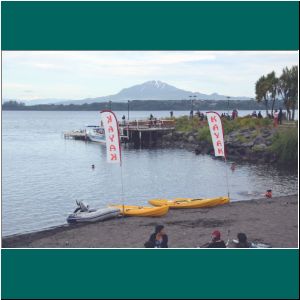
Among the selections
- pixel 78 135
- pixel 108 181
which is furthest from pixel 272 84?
pixel 78 135

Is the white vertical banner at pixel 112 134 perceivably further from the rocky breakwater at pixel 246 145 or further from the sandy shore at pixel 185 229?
the rocky breakwater at pixel 246 145

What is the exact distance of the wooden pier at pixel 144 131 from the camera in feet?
135

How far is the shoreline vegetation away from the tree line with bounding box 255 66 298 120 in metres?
1.58

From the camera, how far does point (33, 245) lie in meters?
15.2

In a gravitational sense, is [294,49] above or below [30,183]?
above

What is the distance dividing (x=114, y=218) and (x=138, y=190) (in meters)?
9.15

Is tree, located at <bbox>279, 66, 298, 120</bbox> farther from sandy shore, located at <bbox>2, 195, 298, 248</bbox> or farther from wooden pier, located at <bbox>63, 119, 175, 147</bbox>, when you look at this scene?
sandy shore, located at <bbox>2, 195, 298, 248</bbox>

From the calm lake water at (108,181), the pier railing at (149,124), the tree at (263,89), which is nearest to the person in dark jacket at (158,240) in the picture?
the calm lake water at (108,181)

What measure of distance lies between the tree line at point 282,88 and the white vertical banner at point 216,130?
18351mm

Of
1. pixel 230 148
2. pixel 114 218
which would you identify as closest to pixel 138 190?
pixel 114 218

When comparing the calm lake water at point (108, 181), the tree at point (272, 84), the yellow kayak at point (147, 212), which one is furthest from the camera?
the tree at point (272, 84)

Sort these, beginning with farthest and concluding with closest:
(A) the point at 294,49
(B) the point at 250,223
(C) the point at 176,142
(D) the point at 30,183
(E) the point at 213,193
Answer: (C) the point at 176,142, (D) the point at 30,183, (E) the point at 213,193, (B) the point at 250,223, (A) the point at 294,49

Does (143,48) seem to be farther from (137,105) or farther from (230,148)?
(230,148)

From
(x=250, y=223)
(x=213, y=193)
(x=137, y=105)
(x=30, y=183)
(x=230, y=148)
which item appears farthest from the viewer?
(x=230, y=148)
